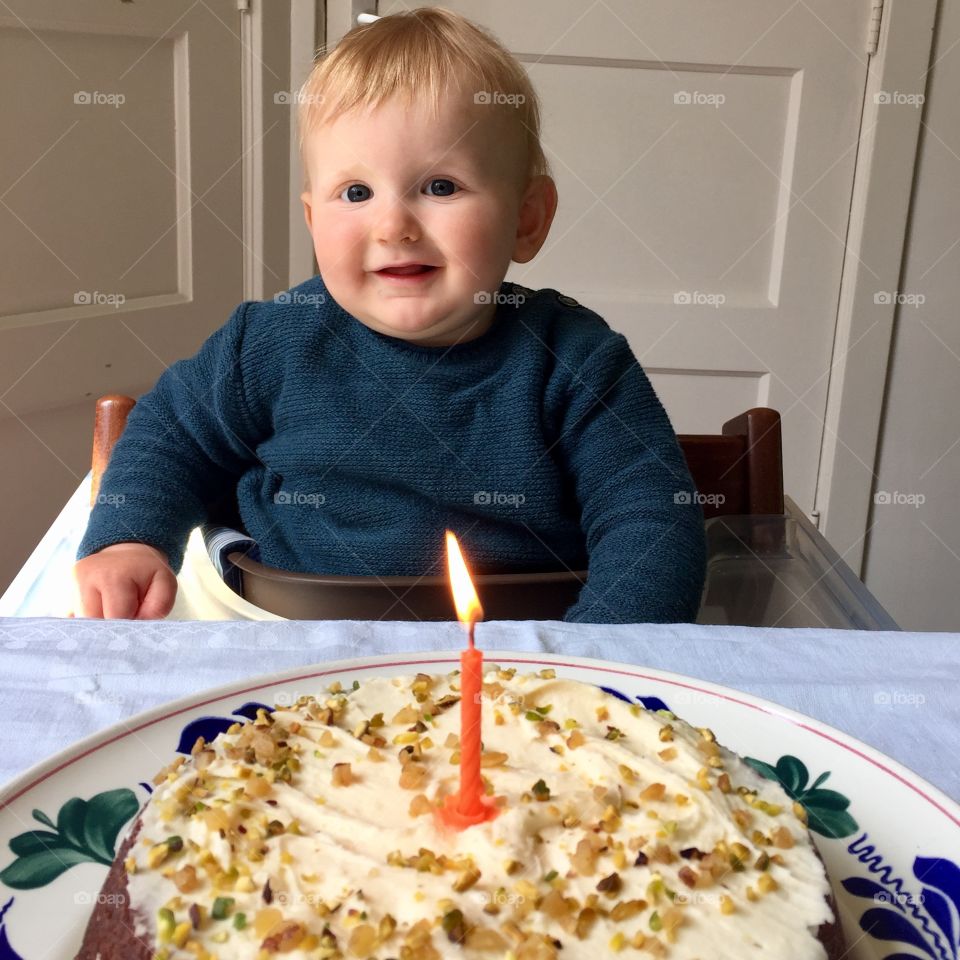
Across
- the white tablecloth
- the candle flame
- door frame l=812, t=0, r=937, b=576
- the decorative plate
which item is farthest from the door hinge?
the candle flame

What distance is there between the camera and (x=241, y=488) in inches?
48.0

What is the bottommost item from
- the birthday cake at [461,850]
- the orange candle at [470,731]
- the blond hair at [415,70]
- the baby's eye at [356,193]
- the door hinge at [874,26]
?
the birthday cake at [461,850]

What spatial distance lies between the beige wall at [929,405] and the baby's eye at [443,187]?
1.71 m

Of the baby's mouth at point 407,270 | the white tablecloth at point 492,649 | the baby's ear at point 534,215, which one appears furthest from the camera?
the baby's ear at point 534,215

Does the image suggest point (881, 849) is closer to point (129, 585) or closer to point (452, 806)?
point (452, 806)

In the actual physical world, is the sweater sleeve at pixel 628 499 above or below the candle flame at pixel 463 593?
below

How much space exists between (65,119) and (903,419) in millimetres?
Result: 1899

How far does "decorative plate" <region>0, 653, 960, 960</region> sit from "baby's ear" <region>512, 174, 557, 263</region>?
0.66 m

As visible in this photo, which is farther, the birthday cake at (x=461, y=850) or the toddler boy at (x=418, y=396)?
the toddler boy at (x=418, y=396)

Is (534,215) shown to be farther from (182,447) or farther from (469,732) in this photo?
(469,732)

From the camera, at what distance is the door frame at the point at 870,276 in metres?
2.28

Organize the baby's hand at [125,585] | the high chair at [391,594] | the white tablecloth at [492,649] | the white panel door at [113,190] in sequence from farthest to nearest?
the white panel door at [113,190] → the baby's hand at [125,585] → the high chair at [391,594] → the white tablecloth at [492,649]

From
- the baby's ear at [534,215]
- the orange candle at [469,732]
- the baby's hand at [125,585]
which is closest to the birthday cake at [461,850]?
the orange candle at [469,732]

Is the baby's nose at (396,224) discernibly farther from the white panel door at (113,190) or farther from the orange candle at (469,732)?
the white panel door at (113,190)
